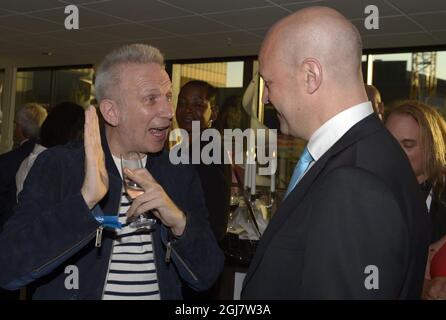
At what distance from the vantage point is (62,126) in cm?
298

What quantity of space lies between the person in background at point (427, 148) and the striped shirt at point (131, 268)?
1206 mm

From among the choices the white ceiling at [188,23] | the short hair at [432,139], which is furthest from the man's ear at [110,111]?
the white ceiling at [188,23]

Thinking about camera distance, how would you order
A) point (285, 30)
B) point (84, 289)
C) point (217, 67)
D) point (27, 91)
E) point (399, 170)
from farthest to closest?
1. point (27, 91)
2. point (217, 67)
3. point (84, 289)
4. point (285, 30)
5. point (399, 170)

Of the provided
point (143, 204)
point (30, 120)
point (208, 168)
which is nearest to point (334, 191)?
point (143, 204)

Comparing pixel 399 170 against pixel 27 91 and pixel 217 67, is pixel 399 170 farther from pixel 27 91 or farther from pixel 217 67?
pixel 27 91

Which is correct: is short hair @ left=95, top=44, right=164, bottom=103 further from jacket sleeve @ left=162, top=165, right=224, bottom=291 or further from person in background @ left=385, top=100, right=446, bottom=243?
person in background @ left=385, top=100, right=446, bottom=243

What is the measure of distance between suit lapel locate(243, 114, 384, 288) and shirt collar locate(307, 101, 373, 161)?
0.02 m

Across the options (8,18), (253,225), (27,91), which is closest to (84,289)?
→ (253,225)

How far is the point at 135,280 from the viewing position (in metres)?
1.56

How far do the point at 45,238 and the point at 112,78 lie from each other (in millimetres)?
613

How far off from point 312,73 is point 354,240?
1.34 feet

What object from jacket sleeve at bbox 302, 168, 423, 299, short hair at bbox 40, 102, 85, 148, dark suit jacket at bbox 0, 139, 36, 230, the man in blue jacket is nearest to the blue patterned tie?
jacket sleeve at bbox 302, 168, 423, 299

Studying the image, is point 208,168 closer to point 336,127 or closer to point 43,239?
point 43,239

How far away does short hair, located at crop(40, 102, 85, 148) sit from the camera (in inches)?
117
